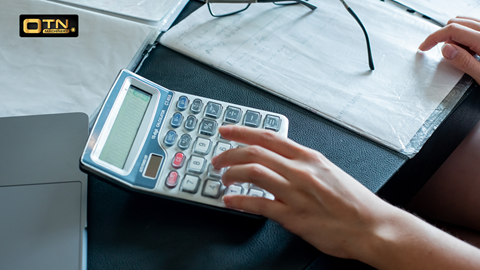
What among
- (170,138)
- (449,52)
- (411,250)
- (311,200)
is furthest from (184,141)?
(449,52)

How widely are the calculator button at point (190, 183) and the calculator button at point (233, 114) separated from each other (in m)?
0.09

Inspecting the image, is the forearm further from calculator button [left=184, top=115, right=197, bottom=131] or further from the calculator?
calculator button [left=184, top=115, right=197, bottom=131]

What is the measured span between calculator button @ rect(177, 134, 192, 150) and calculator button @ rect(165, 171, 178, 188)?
1.4 inches

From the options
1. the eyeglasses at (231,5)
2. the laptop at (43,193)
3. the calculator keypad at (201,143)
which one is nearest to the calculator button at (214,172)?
the calculator keypad at (201,143)

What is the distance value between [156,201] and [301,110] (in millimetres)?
219

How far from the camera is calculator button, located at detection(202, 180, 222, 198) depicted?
37 cm

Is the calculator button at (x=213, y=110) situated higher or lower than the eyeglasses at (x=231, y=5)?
lower

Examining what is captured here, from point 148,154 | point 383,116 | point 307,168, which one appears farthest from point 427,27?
point 148,154

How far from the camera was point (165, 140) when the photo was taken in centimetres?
41

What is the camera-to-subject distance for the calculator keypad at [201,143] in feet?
1.23

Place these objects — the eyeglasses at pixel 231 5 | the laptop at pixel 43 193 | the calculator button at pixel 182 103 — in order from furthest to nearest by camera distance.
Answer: the eyeglasses at pixel 231 5 < the calculator button at pixel 182 103 < the laptop at pixel 43 193

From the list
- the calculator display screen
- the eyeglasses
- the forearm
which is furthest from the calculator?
the eyeglasses

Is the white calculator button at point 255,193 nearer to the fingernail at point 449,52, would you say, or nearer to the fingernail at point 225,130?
the fingernail at point 225,130

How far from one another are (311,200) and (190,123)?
0.55ft
